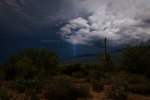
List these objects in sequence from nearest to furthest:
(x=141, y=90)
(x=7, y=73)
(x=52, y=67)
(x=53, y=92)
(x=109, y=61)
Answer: (x=53, y=92), (x=141, y=90), (x=7, y=73), (x=52, y=67), (x=109, y=61)

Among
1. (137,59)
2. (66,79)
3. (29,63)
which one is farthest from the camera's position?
(137,59)

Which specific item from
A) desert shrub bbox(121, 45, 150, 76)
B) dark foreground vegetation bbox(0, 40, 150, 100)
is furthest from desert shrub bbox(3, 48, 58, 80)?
desert shrub bbox(121, 45, 150, 76)

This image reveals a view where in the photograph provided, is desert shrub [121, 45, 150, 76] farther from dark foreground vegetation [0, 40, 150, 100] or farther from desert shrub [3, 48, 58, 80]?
desert shrub [3, 48, 58, 80]

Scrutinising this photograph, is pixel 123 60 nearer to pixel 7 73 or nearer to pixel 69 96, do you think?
pixel 69 96

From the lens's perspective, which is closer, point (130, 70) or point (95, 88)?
point (95, 88)

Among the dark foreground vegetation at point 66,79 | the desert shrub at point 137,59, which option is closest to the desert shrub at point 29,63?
the dark foreground vegetation at point 66,79

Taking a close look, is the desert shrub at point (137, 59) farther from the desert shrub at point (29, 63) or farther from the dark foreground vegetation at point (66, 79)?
the desert shrub at point (29, 63)

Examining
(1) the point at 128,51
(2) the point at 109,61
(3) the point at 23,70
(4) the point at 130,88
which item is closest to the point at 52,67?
(3) the point at 23,70

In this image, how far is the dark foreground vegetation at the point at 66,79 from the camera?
17.7ft

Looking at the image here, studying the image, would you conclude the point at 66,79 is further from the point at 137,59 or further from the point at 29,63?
the point at 137,59

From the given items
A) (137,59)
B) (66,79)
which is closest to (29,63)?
(66,79)

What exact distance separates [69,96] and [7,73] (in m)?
8.19

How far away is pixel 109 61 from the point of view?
15.6m

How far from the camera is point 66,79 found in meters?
7.27
